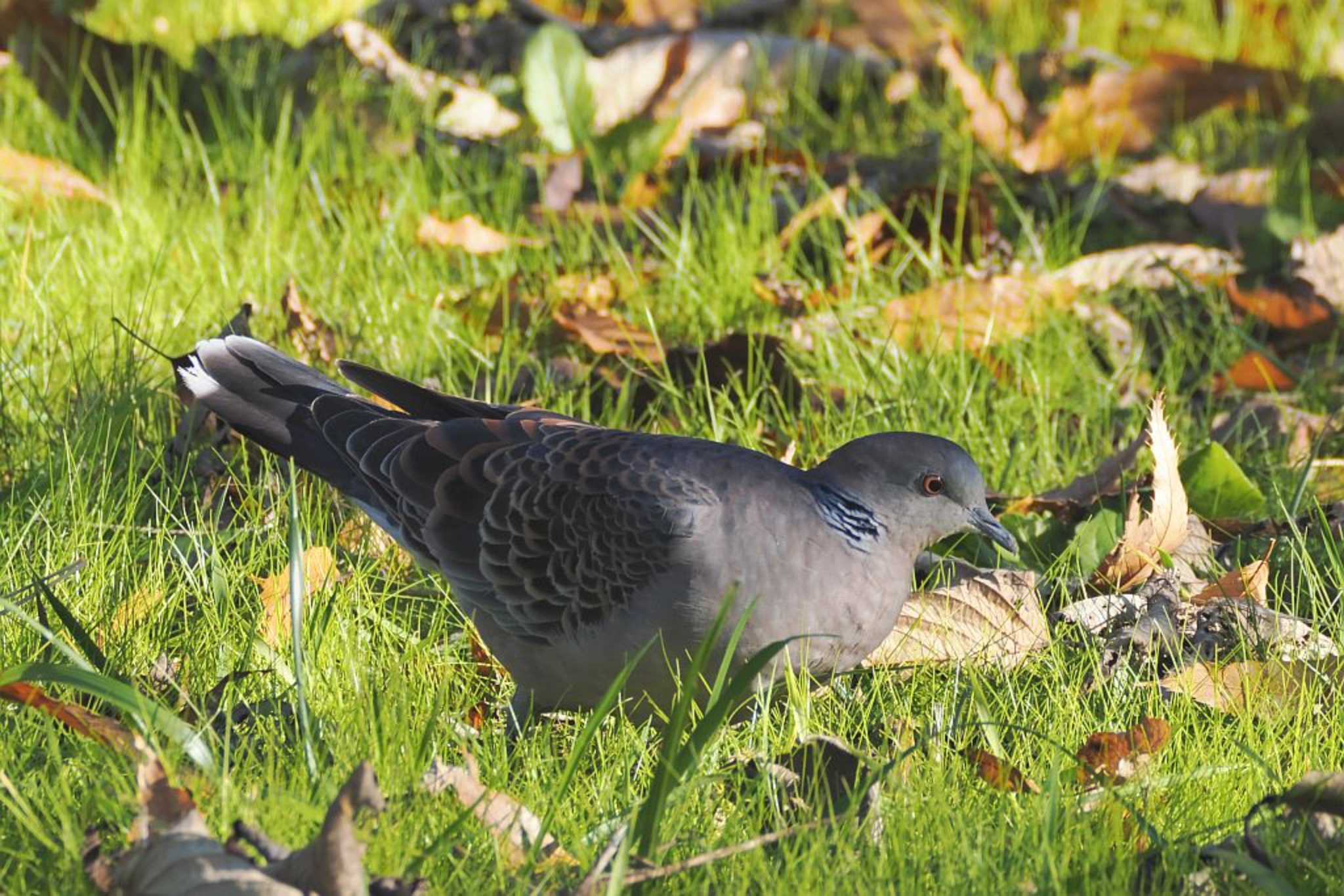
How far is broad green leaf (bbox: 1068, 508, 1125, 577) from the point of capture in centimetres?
400

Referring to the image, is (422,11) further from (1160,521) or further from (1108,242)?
(1160,521)

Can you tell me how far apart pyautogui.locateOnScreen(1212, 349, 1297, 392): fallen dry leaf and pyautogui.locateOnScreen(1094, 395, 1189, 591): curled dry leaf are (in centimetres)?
124

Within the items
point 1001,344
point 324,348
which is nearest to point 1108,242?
point 1001,344

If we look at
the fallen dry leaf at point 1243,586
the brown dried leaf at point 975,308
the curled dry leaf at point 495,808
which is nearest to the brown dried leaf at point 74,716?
the curled dry leaf at point 495,808

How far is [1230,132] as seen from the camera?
270 inches

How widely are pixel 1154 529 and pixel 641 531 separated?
1.24 meters

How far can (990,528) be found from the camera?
3.62 metres

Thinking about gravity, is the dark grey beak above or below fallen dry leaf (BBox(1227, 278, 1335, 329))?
above

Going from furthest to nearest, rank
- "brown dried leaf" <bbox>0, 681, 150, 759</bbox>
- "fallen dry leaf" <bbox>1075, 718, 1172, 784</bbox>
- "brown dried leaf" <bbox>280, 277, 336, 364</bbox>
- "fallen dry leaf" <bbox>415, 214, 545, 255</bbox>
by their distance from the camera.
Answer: "fallen dry leaf" <bbox>415, 214, 545, 255</bbox>
"brown dried leaf" <bbox>280, 277, 336, 364</bbox>
"fallen dry leaf" <bbox>1075, 718, 1172, 784</bbox>
"brown dried leaf" <bbox>0, 681, 150, 759</bbox>

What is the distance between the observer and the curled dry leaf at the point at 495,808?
2723 millimetres

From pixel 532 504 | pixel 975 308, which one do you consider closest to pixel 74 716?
pixel 532 504

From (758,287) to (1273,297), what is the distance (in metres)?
1.59

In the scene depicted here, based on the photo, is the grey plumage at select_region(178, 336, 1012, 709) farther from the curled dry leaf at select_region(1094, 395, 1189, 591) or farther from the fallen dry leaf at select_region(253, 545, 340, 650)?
the curled dry leaf at select_region(1094, 395, 1189, 591)

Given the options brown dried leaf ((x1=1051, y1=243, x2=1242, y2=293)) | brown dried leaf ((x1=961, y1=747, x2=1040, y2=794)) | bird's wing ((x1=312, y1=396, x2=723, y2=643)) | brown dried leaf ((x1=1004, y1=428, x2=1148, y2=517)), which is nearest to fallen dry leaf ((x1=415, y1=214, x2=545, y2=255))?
bird's wing ((x1=312, y1=396, x2=723, y2=643))
